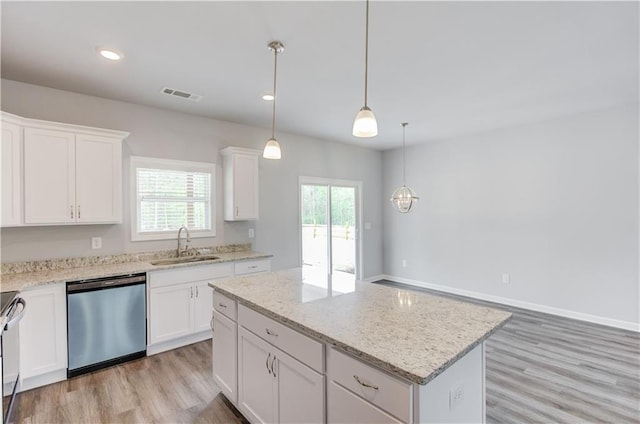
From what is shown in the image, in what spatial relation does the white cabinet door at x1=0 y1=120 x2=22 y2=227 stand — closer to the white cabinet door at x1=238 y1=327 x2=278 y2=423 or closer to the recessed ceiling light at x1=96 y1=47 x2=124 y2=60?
the recessed ceiling light at x1=96 y1=47 x2=124 y2=60

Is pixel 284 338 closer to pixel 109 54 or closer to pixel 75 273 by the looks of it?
pixel 75 273

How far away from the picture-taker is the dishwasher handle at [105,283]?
273 centimetres

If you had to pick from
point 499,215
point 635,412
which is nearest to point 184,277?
point 635,412

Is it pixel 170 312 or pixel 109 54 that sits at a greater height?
pixel 109 54

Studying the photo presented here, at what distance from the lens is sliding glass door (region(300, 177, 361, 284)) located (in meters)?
5.34

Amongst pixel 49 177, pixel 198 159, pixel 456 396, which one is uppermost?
pixel 198 159

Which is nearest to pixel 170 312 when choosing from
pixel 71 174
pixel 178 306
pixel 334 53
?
pixel 178 306

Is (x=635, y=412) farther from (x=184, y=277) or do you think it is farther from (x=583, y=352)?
(x=184, y=277)

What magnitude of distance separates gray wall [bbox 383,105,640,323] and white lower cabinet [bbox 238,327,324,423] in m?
4.30

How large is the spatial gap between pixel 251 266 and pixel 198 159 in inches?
60.1

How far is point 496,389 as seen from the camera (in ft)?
8.49

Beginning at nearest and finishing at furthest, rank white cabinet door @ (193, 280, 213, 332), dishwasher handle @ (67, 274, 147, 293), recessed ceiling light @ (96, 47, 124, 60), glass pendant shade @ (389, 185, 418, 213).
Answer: recessed ceiling light @ (96, 47, 124, 60)
dishwasher handle @ (67, 274, 147, 293)
white cabinet door @ (193, 280, 213, 332)
glass pendant shade @ (389, 185, 418, 213)

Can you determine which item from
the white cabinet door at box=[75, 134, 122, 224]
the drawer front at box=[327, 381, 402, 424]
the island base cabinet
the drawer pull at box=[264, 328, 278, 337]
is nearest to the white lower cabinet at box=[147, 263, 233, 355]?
the white cabinet door at box=[75, 134, 122, 224]

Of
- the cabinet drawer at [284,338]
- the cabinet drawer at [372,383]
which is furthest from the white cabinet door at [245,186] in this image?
the cabinet drawer at [372,383]
